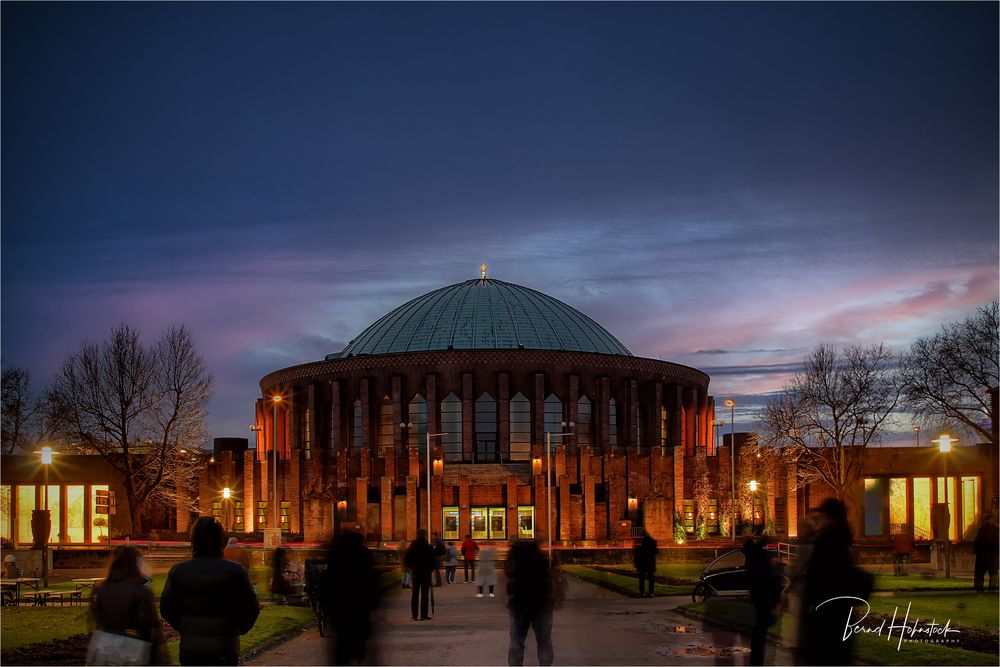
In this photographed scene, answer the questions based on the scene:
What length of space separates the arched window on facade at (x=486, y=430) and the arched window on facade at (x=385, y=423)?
6.26 m

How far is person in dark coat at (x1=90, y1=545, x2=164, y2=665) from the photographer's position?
399 inches

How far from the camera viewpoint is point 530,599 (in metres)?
14.3

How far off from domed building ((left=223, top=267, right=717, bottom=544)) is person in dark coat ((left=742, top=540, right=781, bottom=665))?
39.4m

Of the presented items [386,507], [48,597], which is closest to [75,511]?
[386,507]

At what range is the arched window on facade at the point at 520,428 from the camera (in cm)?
7475

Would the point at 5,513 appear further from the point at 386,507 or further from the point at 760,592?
the point at 760,592

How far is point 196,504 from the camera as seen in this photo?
7406 cm

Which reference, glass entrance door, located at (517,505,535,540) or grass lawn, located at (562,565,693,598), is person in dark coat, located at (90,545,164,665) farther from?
glass entrance door, located at (517,505,535,540)

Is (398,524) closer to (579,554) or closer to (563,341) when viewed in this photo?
(579,554)

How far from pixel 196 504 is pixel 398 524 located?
1816 centimetres

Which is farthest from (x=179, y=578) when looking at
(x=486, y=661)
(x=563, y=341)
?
(x=563, y=341)

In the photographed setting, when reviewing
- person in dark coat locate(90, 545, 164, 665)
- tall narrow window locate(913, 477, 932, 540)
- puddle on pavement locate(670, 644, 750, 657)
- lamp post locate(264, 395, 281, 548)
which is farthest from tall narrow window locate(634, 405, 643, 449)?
person in dark coat locate(90, 545, 164, 665)

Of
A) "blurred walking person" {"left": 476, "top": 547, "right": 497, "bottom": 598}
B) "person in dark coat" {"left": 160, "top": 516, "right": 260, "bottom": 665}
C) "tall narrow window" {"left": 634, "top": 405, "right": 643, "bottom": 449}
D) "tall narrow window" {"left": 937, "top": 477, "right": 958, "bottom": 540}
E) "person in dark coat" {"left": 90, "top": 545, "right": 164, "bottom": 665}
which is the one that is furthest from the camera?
"tall narrow window" {"left": 634, "top": 405, "right": 643, "bottom": 449}

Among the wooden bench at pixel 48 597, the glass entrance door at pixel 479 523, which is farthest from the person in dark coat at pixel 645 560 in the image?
the glass entrance door at pixel 479 523
